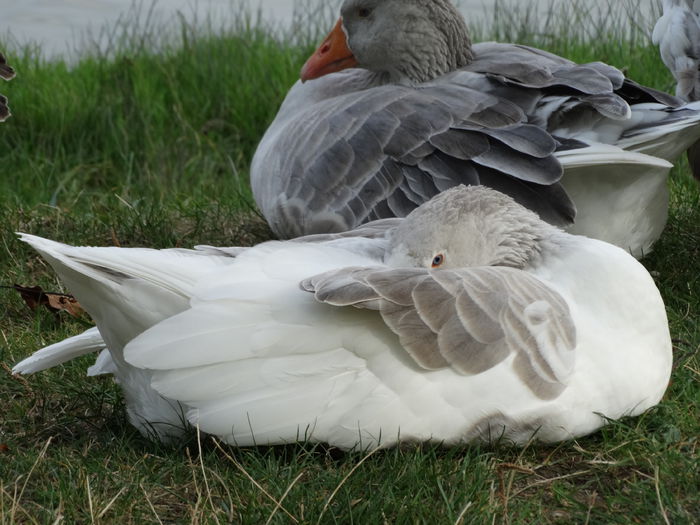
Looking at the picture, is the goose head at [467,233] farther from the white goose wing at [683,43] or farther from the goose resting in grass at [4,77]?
the white goose wing at [683,43]

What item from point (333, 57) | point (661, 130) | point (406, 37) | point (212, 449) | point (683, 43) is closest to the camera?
point (212, 449)

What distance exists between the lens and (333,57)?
528 cm

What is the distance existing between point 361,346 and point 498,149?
1793 mm

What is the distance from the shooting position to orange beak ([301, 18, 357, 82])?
5.26 metres

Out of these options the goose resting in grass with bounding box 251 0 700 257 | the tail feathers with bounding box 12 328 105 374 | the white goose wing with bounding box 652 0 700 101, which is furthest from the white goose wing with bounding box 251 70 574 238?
the tail feathers with bounding box 12 328 105 374

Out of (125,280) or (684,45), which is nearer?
(125,280)

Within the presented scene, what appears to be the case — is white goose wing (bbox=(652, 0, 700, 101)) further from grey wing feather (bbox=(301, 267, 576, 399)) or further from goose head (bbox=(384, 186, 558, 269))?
grey wing feather (bbox=(301, 267, 576, 399))

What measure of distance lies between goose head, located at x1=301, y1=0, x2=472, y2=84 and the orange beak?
2 cm

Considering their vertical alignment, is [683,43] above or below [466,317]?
above

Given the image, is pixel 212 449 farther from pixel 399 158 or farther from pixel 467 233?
pixel 399 158

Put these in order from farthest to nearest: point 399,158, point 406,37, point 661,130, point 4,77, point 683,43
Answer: point 406,37 → point 683,43 → point 399,158 → point 661,130 → point 4,77

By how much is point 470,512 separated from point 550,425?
0.40 m

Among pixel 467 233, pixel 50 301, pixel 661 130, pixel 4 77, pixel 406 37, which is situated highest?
pixel 4 77

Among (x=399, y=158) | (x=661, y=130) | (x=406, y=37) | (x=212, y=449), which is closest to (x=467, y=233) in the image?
(x=212, y=449)
